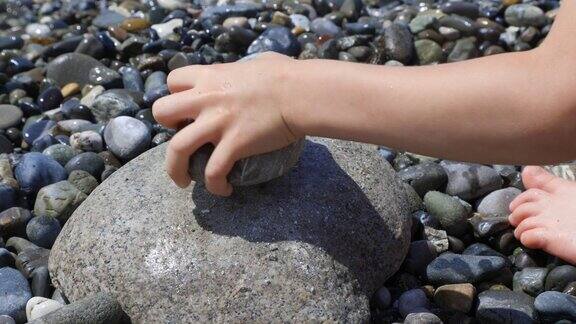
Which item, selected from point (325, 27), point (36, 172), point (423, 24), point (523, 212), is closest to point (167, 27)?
point (325, 27)

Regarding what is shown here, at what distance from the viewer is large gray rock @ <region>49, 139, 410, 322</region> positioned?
288 centimetres

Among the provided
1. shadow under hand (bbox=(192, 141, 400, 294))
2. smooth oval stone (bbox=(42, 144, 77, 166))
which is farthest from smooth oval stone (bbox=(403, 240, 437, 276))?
smooth oval stone (bbox=(42, 144, 77, 166))

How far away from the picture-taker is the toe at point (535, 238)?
11.1 feet

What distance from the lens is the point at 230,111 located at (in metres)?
2.70

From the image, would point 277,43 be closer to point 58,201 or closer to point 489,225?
point 58,201

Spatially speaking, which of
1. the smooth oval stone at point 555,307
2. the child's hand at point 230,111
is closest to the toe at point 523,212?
the smooth oval stone at point 555,307

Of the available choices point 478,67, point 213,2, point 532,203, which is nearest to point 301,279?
point 478,67

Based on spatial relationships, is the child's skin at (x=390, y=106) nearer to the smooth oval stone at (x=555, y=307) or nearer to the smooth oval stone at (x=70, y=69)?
the smooth oval stone at (x=555, y=307)

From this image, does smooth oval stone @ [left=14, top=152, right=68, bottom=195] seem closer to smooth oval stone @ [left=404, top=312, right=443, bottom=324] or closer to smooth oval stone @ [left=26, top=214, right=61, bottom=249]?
smooth oval stone @ [left=26, top=214, right=61, bottom=249]

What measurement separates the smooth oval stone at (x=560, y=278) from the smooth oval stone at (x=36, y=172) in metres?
2.02

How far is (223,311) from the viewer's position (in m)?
2.86

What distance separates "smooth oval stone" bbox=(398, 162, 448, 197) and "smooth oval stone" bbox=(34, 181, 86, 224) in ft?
4.30

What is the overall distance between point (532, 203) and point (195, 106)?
149cm

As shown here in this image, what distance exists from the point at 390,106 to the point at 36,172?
1911mm
